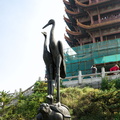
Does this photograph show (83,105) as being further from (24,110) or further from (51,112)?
(51,112)

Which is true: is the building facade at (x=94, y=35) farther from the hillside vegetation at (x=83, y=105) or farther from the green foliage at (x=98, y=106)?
the green foliage at (x=98, y=106)

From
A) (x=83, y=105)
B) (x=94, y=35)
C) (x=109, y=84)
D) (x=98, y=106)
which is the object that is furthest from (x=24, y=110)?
(x=94, y=35)

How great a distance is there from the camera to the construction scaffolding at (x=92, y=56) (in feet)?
67.2

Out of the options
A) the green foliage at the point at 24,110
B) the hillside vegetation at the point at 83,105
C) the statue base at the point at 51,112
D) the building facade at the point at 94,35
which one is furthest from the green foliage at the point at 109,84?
the building facade at the point at 94,35

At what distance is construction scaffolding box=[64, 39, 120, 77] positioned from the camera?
20484 millimetres

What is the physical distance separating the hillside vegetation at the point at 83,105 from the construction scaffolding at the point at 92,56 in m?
8.70

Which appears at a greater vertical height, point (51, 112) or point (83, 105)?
point (51, 112)

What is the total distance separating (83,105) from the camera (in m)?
9.17

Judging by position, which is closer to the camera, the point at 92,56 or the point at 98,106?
the point at 98,106

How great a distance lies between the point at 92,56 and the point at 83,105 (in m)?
12.7

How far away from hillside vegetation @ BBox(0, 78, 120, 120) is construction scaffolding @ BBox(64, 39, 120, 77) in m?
8.70

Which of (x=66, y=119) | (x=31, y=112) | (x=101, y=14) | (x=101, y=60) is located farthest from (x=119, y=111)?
(x=101, y=14)

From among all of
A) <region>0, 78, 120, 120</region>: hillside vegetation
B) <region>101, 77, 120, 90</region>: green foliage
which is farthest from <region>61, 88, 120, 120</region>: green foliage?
<region>101, 77, 120, 90</region>: green foliage

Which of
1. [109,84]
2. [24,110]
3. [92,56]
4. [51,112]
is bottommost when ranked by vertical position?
[24,110]
